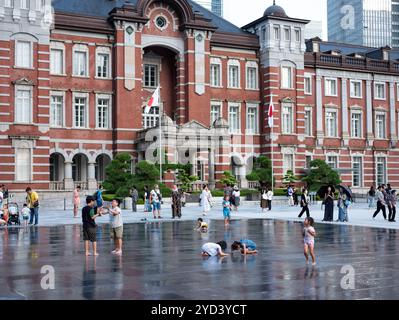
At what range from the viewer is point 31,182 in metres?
40.3

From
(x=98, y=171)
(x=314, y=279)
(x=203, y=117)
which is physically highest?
(x=203, y=117)

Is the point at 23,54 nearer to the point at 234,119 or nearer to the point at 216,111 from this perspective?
the point at 216,111

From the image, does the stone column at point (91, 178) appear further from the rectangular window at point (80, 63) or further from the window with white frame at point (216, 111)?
the window with white frame at point (216, 111)

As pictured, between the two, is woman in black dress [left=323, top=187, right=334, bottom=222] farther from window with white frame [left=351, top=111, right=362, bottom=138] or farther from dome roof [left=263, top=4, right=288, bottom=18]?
window with white frame [left=351, top=111, right=362, bottom=138]

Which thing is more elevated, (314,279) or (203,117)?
(203,117)

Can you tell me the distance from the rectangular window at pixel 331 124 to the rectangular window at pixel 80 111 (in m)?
22.6

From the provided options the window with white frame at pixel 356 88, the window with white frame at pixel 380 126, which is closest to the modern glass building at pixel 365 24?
the window with white frame at pixel 356 88

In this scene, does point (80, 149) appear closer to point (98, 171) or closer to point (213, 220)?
point (98, 171)

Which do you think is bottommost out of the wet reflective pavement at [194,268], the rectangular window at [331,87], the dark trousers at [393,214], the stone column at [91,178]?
the wet reflective pavement at [194,268]

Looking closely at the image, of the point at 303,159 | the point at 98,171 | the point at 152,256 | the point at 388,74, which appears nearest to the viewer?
the point at 152,256

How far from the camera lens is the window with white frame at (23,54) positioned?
40.3 metres

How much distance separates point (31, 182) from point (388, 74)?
116 feet

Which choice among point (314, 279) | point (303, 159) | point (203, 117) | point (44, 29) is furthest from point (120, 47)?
point (314, 279)
